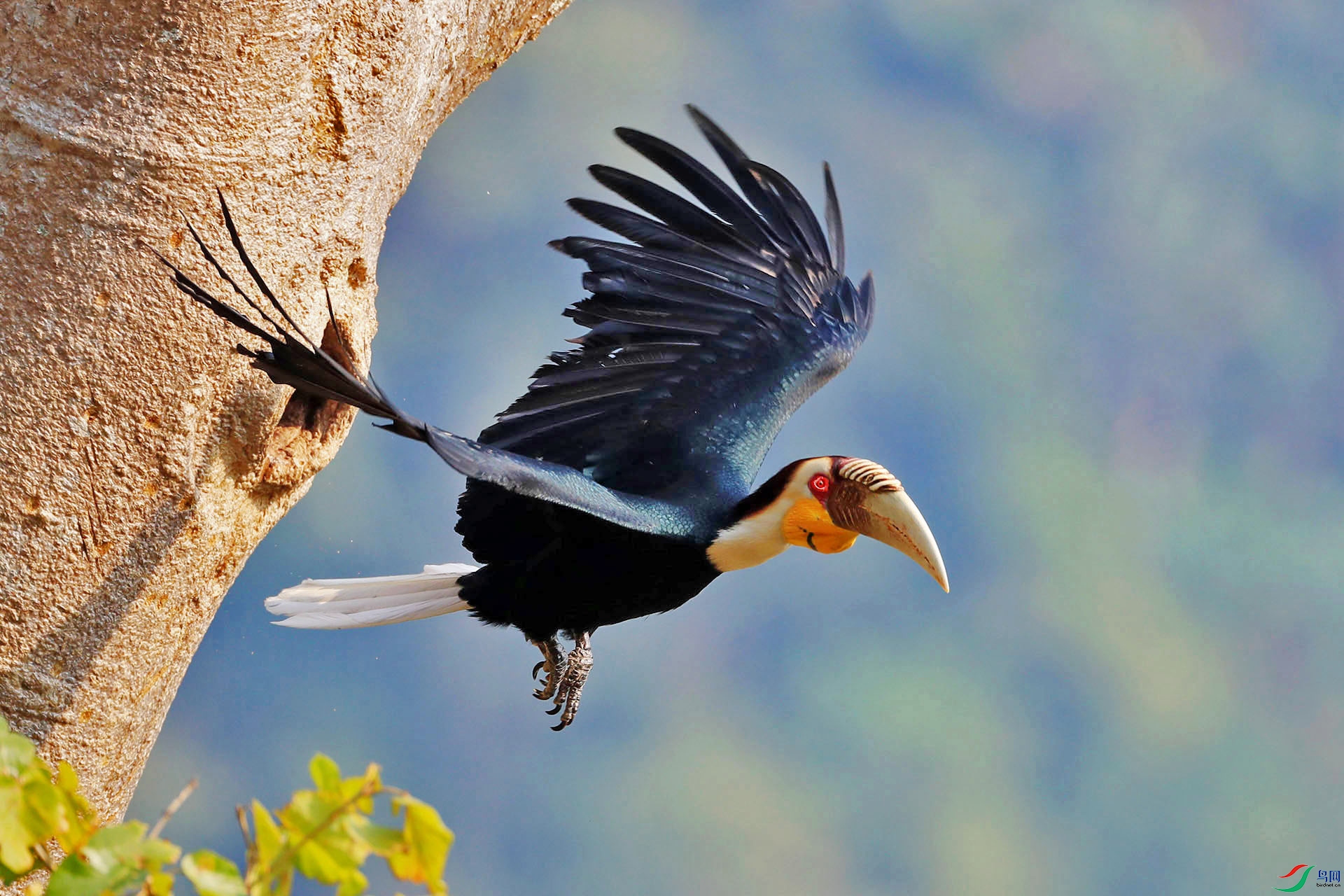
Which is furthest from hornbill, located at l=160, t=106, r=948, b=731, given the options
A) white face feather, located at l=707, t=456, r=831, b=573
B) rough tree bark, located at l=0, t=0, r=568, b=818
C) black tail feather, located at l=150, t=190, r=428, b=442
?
black tail feather, located at l=150, t=190, r=428, b=442

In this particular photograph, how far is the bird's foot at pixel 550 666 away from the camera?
225cm

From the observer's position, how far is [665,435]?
2.11 meters

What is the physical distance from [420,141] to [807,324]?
789 mm

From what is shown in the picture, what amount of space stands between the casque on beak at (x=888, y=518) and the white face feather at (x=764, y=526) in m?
0.05

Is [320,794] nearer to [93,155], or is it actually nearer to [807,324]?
[93,155]

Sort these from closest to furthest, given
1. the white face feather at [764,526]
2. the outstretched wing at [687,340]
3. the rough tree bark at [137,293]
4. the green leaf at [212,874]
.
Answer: the green leaf at [212,874], the rough tree bark at [137,293], the white face feather at [764,526], the outstretched wing at [687,340]

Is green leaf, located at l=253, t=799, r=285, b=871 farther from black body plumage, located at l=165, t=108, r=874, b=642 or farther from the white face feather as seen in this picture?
the white face feather

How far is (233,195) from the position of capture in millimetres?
1747

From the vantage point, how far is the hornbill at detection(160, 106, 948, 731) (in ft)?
6.24

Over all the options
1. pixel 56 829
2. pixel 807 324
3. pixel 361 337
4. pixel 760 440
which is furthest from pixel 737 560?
pixel 56 829

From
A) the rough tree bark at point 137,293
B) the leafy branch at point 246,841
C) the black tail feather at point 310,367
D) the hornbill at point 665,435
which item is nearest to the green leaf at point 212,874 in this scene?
the leafy branch at point 246,841

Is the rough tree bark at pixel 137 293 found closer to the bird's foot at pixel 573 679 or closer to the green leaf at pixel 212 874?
the bird's foot at pixel 573 679

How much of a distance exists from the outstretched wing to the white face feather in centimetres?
10

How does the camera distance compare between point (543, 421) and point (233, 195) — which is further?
point (543, 421)
